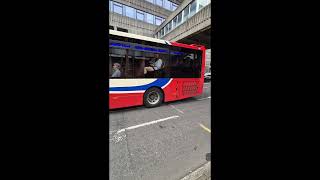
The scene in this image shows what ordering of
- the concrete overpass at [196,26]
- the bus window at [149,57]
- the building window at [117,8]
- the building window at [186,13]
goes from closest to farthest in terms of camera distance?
the bus window at [149,57] < the concrete overpass at [196,26] < the building window at [186,13] < the building window at [117,8]

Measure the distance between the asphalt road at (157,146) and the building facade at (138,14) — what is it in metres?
18.7

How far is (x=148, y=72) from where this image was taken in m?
5.09

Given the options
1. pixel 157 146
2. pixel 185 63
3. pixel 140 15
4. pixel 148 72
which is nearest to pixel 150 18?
pixel 140 15

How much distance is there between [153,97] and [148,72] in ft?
3.49

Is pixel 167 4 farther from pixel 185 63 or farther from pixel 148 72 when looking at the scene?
pixel 148 72

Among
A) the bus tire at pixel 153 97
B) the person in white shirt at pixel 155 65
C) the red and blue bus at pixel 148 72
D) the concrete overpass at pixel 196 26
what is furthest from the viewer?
the concrete overpass at pixel 196 26

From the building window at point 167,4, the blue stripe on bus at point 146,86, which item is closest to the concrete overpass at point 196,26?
the blue stripe on bus at point 146,86

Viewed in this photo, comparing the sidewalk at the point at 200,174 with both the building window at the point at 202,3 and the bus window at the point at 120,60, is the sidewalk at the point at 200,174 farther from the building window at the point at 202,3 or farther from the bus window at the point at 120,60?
the building window at the point at 202,3

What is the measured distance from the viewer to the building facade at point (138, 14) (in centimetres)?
2028
